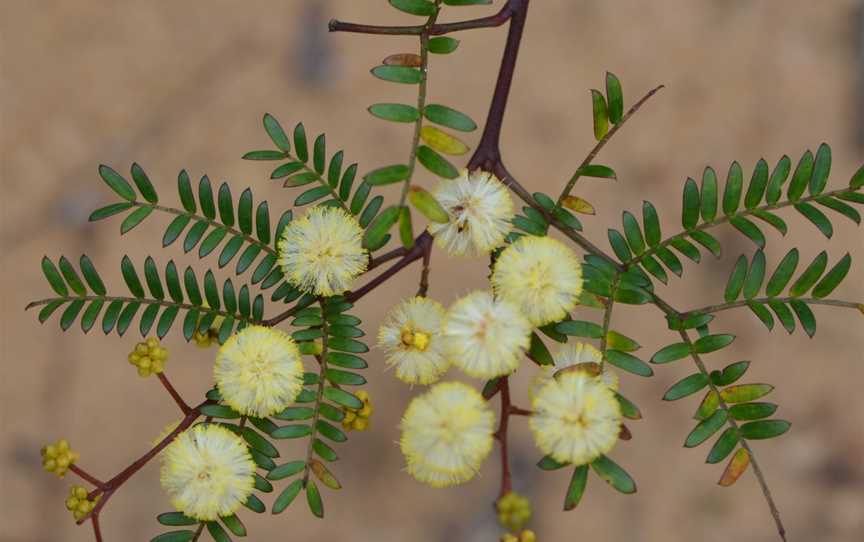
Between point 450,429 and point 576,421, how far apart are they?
8 cm

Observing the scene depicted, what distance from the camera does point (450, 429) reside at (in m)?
0.60

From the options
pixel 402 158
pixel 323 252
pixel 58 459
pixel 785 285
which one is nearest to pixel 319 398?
pixel 323 252

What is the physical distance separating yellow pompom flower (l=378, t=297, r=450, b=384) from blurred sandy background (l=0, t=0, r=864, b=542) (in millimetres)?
823

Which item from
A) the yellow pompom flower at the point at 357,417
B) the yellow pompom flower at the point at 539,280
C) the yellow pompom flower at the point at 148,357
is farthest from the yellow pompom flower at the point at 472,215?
the yellow pompom flower at the point at 148,357

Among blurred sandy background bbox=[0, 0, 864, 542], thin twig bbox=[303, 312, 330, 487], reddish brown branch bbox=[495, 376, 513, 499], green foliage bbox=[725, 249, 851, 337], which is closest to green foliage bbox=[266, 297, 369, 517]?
thin twig bbox=[303, 312, 330, 487]

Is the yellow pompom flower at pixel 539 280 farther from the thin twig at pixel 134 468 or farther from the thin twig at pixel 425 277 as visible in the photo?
the thin twig at pixel 134 468

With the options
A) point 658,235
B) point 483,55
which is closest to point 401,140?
point 483,55

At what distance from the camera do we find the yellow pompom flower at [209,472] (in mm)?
657

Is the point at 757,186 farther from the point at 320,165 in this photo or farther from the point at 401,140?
the point at 401,140

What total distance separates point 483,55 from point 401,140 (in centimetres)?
20

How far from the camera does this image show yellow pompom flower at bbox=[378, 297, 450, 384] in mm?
667

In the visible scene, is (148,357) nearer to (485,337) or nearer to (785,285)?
(485,337)

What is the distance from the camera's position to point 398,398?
155cm

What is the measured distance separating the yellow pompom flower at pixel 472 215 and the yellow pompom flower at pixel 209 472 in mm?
208
